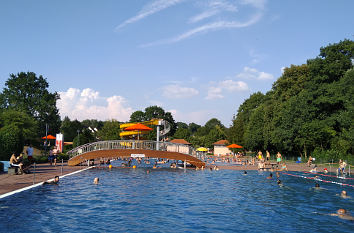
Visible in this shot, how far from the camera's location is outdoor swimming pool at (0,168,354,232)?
12203mm

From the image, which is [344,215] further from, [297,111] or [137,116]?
[137,116]

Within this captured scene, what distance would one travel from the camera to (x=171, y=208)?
15.8m

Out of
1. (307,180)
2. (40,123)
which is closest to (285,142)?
(307,180)

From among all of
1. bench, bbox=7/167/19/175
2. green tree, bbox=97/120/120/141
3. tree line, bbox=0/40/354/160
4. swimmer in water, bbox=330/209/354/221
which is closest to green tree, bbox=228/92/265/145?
tree line, bbox=0/40/354/160

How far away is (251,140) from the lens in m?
64.8

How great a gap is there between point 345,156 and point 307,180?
1401cm

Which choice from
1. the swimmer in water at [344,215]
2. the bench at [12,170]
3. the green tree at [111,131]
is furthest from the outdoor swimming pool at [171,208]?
the green tree at [111,131]

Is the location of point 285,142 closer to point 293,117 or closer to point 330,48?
point 293,117

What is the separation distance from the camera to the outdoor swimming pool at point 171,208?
1220 centimetres

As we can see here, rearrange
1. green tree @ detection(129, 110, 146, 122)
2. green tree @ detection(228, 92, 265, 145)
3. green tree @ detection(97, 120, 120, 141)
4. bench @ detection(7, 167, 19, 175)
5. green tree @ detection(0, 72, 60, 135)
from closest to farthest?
bench @ detection(7, 167, 19, 175), green tree @ detection(0, 72, 60, 135), green tree @ detection(228, 92, 265, 145), green tree @ detection(97, 120, 120, 141), green tree @ detection(129, 110, 146, 122)

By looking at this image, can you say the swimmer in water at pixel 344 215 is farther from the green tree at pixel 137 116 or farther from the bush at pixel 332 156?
the green tree at pixel 137 116

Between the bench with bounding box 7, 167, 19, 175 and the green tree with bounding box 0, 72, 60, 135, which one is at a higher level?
the green tree with bounding box 0, 72, 60, 135

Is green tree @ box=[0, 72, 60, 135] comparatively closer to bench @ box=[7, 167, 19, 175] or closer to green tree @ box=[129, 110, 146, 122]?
bench @ box=[7, 167, 19, 175]

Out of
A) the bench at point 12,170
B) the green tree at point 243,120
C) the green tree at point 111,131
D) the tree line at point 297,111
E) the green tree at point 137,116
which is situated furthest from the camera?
the green tree at point 137,116
